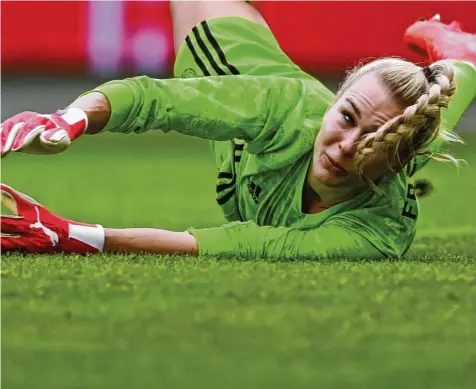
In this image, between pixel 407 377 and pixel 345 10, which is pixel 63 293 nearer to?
pixel 407 377

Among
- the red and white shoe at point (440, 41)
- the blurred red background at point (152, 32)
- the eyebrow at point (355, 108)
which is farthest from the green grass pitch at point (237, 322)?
the blurred red background at point (152, 32)

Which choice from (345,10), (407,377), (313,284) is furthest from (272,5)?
(407,377)

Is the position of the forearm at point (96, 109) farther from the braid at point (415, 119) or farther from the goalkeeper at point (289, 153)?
the braid at point (415, 119)

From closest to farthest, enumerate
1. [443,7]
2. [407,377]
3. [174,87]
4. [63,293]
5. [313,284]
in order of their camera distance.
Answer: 1. [407,377]
2. [63,293]
3. [313,284]
4. [174,87]
5. [443,7]

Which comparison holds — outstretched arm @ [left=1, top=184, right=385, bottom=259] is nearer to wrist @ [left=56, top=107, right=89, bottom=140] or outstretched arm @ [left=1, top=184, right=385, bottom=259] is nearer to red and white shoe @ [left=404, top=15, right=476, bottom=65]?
wrist @ [left=56, top=107, right=89, bottom=140]

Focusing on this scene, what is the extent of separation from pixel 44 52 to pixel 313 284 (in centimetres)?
462

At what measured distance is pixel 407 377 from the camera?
1.30m

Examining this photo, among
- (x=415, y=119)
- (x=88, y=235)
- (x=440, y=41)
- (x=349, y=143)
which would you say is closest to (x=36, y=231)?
(x=88, y=235)

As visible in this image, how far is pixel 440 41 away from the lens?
10.0 feet

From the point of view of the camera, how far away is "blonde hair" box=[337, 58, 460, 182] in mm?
2021

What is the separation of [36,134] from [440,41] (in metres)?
1.62

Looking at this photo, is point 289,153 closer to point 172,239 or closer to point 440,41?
point 172,239

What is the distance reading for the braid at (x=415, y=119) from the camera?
2.02 meters

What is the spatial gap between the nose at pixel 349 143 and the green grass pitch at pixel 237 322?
0.21 meters
